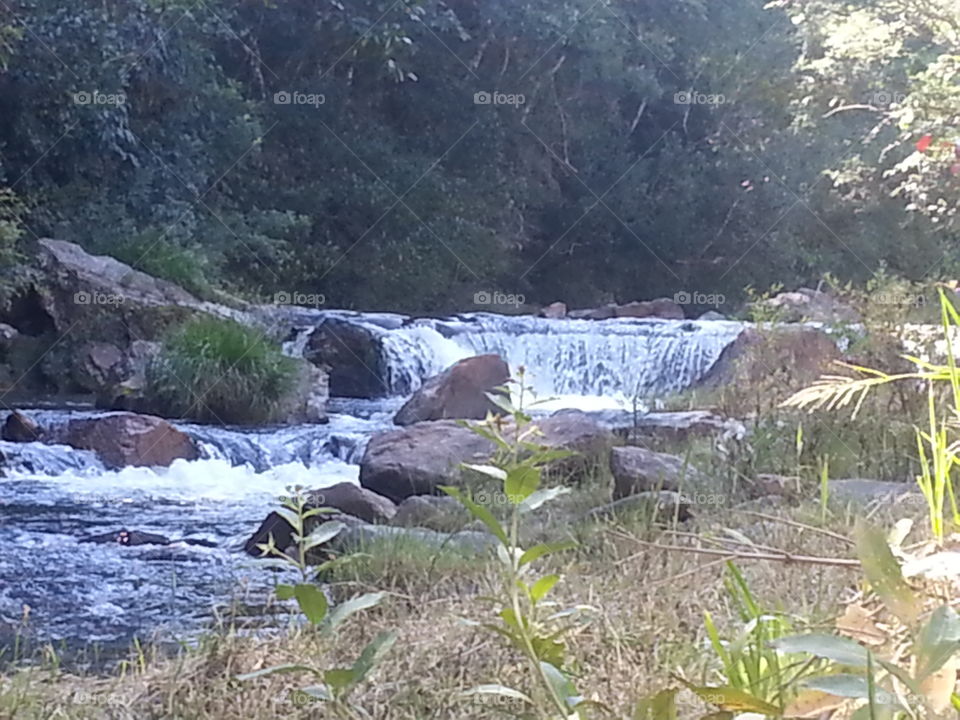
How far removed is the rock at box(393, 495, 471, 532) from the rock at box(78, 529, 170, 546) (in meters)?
1.08

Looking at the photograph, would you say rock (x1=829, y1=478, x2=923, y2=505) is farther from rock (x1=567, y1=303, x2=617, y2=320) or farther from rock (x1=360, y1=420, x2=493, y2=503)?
rock (x1=567, y1=303, x2=617, y2=320)

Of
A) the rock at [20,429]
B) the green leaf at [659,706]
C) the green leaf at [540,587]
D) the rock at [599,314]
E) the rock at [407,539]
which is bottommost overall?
the rock at [20,429]

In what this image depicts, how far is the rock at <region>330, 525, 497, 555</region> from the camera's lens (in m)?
Result: 3.55

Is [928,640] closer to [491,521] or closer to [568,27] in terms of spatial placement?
Answer: [491,521]

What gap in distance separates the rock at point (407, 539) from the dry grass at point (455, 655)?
0.68 metres

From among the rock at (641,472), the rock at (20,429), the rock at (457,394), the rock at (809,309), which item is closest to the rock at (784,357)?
the rock at (809,309)

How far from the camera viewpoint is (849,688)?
739 mm

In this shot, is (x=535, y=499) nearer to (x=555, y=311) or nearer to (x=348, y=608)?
(x=348, y=608)

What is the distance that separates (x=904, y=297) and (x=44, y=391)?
685cm

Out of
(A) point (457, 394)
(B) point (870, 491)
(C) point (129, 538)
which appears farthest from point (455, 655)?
(A) point (457, 394)

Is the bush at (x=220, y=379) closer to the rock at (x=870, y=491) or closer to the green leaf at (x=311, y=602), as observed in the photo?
the rock at (x=870, y=491)

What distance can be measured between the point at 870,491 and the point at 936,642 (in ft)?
10.2

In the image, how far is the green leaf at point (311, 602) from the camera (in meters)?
1.28

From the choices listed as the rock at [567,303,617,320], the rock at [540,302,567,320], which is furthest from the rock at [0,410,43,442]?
the rock at [540,302,567,320]
